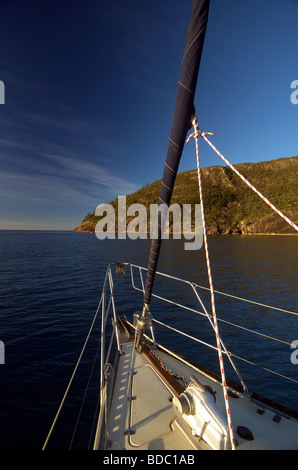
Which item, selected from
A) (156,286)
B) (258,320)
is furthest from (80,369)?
(156,286)

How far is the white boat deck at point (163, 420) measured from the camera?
4164 millimetres

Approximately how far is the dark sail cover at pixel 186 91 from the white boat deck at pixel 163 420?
14.3ft

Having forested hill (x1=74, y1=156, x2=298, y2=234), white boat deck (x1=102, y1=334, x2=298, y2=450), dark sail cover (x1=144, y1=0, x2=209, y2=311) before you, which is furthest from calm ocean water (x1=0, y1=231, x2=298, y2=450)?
forested hill (x1=74, y1=156, x2=298, y2=234)

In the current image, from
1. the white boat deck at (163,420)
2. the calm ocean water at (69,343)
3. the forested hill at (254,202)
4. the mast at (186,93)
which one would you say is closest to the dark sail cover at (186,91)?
the mast at (186,93)

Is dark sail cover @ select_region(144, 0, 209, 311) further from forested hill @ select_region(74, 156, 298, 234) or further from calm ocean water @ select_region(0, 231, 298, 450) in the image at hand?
forested hill @ select_region(74, 156, 298, 234)

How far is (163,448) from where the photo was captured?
13.4ft

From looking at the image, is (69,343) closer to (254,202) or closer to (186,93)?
(186,93)

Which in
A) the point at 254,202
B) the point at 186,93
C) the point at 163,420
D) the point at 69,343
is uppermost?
the point at 254,202

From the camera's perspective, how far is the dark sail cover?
3.15 m

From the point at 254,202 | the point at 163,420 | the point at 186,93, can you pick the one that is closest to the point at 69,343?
the point at 163,420

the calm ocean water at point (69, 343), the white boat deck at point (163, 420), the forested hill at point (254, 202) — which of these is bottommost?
the calm ocean water at point (69, 343)

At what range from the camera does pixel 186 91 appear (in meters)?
3.60

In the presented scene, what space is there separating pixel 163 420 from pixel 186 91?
637cm

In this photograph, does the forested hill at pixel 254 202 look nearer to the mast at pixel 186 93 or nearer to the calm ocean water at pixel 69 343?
the calm ocean water at pixel 69 343
